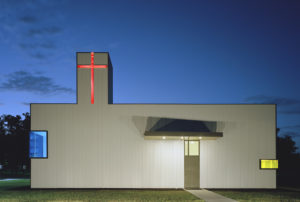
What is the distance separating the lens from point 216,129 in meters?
12.7

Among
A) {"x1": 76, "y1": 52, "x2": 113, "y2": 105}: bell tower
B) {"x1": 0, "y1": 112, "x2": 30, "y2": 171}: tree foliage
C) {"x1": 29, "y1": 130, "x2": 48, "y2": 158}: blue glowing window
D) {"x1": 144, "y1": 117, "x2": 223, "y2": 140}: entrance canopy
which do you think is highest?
{"x1": 76, "y1": 52, "x2": 113, "y2": 105}: bell tower

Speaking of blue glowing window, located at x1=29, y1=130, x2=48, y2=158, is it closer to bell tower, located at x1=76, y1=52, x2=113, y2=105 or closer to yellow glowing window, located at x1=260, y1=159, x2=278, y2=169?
bell tower, located at x1=76, y1=52, x2=113, y2=105

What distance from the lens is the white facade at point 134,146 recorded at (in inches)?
489

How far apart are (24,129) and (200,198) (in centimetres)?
2746

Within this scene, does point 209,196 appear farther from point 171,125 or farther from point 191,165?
point 171,125

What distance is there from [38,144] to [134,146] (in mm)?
4851

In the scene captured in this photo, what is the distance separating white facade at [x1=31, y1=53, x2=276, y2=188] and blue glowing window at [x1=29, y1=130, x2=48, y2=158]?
0.21m

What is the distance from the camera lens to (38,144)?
41.0 feet

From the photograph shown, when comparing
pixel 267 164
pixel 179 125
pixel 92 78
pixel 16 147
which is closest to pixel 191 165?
pixel 179 125

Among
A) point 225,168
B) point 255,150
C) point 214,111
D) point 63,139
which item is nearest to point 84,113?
point 63,139

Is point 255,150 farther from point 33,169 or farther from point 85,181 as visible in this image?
point 33,169

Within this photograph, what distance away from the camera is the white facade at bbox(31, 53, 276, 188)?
12414 millimetres

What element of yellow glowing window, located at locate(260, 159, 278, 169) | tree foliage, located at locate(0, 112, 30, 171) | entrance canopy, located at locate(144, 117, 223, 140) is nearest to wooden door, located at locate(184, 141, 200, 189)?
entrance canopy, located at locate(144, 117, 223, 140)

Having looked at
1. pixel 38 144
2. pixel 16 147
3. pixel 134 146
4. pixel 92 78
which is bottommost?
pixel 16 147
